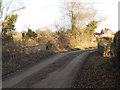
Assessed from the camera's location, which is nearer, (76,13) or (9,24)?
(9,24)

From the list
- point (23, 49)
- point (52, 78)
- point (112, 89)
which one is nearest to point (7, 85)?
point (52, 78)

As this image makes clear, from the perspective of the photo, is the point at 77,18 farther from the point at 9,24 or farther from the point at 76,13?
the point at 9,24

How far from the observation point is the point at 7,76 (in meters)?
8.09

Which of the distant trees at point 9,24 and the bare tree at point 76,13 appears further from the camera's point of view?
the bare tree at point 76,13

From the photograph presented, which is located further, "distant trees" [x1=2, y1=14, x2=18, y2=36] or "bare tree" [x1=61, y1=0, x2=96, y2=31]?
"bare tree" [x1=61, y1=0, x2=96, y2=31]

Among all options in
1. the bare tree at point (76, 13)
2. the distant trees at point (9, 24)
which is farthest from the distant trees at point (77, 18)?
the distant trees at point (9, 24)

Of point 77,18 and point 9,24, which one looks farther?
point 77,18

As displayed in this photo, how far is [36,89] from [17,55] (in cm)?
684

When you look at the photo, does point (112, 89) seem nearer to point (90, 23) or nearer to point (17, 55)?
point (17, 55)

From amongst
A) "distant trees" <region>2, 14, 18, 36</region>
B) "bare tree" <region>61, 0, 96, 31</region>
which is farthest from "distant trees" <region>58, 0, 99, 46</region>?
"distant trees" <region>2, 14, 18, 36</region>

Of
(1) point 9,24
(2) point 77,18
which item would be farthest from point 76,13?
(1) point 9,24

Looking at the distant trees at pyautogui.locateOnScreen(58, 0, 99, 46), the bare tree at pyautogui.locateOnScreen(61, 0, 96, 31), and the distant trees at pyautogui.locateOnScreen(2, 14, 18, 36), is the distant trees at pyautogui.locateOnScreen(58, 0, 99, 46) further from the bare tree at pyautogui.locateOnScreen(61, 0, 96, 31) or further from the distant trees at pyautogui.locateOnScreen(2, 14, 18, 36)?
the distant trees at pyautogui.locateOnScreen(2, 14, 18, 36)

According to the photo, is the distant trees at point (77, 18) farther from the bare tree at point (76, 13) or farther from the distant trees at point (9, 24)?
the distant trees at point (9, 24)

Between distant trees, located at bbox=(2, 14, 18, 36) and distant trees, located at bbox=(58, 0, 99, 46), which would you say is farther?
distant trees, located at bbox=(58, 0, 99, 46)
